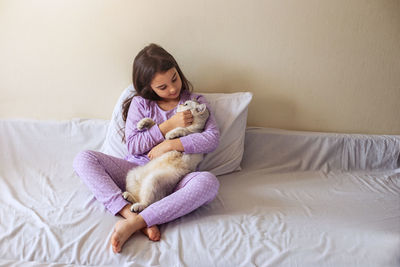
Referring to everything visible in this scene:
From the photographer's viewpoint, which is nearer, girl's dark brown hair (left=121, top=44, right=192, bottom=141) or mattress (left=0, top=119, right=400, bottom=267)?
mattress (left=0, top=119, right=400, bottom=267)

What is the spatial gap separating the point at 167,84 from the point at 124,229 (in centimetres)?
65

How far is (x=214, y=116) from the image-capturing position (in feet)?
4.80

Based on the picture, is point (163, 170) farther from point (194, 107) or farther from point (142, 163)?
point (194, 107)

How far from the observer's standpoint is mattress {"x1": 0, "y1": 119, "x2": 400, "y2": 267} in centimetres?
93

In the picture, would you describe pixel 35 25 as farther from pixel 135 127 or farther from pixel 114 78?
pixel 135 127

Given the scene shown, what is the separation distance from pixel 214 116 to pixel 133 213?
65cm

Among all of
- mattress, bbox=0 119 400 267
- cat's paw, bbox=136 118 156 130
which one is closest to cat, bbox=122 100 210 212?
cat's paw, bbox=136 118 156 130

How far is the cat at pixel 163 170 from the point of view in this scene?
1.10 metres

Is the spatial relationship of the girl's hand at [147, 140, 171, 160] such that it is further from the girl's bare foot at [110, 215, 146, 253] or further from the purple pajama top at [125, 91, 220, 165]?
the girl's bare foot at [110, 215, 146, 253]

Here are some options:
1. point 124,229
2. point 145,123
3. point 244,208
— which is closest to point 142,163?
point 145,123

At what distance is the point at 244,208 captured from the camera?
1159mm

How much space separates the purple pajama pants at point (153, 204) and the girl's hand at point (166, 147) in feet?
0.45

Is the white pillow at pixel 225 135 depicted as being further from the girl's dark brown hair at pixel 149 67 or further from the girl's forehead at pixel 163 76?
the girl's forehead at pixel 163 76

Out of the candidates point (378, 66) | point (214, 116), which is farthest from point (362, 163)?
point (214, 116)
